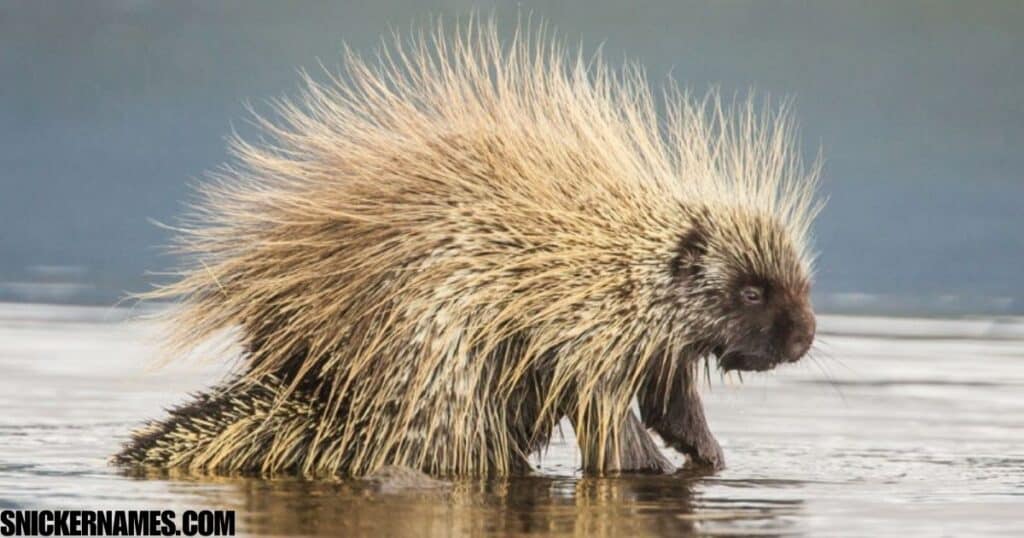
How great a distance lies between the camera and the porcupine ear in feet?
41.0

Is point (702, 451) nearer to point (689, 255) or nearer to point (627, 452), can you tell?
point (627, 452)

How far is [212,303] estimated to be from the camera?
1278cm

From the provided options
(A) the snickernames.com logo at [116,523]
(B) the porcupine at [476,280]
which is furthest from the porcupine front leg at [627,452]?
(A) the snickernames.com logo at [116,523]

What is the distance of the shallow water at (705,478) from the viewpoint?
34.2ft

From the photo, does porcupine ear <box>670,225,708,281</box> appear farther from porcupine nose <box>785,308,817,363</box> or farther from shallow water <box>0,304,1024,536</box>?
shallow water <box>0,304,1024,536</box>

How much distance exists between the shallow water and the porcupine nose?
13cm

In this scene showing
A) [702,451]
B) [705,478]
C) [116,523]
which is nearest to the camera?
[116,523]

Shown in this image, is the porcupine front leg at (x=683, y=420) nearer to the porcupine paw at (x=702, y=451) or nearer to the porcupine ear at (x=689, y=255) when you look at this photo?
the porcupine paw at (x=702, y=451)

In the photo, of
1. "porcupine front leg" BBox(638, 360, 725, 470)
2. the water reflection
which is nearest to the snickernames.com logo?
the water reflection

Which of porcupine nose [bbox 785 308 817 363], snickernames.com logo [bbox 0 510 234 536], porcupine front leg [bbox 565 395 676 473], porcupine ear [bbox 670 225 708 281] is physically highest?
porcupine ear [bbox 670 225 708 281]

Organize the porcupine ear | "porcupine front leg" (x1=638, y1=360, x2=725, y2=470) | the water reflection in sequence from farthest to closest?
"porcupine front leg" (x1=638, y1=360, x2=725, y2=470)
the porcupine ear
the water reflection

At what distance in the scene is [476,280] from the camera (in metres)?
12.0

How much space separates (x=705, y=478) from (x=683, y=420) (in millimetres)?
582

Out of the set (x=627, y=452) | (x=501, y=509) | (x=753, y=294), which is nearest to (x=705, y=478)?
(x=627, y=452)
